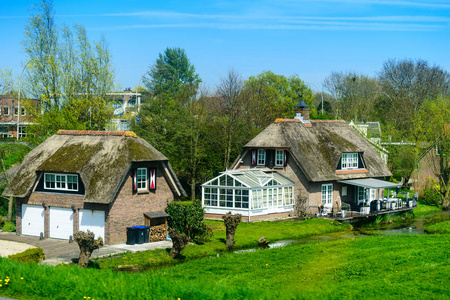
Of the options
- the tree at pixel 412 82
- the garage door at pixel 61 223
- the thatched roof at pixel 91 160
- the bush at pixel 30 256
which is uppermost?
the tree at pixel 412 82

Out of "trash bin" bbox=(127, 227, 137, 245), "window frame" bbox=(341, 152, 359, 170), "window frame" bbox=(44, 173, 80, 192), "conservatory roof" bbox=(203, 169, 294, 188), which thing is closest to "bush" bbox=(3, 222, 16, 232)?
"window frame" bbox=(44, 173, 80, 192)

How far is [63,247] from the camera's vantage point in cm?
2866

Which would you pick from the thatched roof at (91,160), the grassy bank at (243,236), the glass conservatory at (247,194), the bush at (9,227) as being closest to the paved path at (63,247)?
the grassy bank at (243,236)

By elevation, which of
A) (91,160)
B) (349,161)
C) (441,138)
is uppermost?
(441,138)

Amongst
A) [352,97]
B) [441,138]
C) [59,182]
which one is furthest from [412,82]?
[59,182]

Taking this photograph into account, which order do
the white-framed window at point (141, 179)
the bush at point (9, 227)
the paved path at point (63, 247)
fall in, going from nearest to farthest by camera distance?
the paved path at point (63, 247)
the white-framed window at point (141, 179)
the bush at point (9, 227)

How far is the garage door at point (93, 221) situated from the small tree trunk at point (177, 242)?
495 cm

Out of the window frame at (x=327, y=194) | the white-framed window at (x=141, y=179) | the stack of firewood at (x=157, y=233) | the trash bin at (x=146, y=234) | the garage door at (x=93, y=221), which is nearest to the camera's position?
the garage door at (x=93, y=221)

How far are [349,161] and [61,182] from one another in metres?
24.4

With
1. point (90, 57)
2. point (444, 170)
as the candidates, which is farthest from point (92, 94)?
point (444, 170)

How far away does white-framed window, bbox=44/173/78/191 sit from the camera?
30578mm

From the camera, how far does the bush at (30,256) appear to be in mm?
23155

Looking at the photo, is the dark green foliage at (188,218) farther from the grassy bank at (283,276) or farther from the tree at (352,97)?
the tree at (352,97)

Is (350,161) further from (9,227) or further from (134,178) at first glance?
(9,227)
